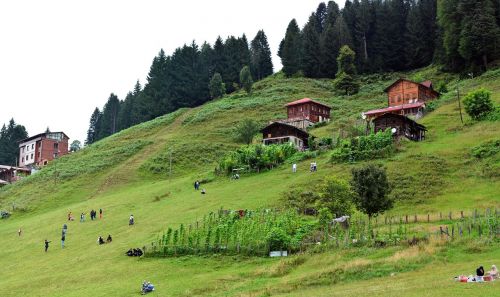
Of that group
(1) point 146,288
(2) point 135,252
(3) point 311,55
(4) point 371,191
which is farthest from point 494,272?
(3) point 311,55

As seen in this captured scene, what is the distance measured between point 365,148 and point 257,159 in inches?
594

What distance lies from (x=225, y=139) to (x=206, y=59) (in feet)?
209

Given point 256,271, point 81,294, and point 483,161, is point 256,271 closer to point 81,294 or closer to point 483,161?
point 81,294

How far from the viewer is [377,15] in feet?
Answer: 515

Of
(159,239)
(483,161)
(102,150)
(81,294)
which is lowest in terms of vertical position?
(81,294)

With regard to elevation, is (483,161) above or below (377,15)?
below

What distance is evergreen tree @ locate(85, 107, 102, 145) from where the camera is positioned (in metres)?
183

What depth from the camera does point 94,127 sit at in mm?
186250

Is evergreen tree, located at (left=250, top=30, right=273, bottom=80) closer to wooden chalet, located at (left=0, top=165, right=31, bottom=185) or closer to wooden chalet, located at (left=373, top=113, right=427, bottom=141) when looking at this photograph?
wooden chalet, located at (left=0, top=165, right=31, bottom=185)

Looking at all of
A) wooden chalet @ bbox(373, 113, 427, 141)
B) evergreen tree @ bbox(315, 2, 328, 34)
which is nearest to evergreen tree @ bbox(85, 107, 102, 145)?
evergreen tree @ bbox(315, 2, 328, 34)

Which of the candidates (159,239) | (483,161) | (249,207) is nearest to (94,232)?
(159,239)

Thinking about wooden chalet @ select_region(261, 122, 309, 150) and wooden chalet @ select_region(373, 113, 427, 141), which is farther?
wooden chalet @ select_region(261, 122, 309, 150)

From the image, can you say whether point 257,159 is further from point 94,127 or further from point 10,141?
point 94,127

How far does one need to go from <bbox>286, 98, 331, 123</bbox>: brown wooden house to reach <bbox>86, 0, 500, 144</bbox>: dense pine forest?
3471 cm
